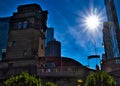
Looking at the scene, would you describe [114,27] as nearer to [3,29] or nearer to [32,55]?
[3,29]

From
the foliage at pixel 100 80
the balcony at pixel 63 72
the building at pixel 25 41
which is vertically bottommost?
the foliage at pixel 100 80

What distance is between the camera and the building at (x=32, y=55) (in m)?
36.7

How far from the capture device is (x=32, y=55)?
4472 centimetres

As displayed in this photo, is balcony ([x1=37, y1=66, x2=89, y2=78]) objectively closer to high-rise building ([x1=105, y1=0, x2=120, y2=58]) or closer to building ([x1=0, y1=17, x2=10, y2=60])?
high-rise building ([x1=105, y1=0, x2=120, y2=58])

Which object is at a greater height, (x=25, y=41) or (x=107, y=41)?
(x=107, y=41)

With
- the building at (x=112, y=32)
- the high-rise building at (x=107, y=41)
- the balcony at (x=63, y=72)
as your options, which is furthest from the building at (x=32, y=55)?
the high-rise building at (x=107, y=41)

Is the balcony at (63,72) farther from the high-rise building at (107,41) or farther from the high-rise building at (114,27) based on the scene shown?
the high-rise building at (107,41)

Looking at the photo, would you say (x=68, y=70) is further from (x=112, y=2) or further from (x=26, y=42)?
(x=112, y=2)

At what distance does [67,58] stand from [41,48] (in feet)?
31.9

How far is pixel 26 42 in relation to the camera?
1826 inches

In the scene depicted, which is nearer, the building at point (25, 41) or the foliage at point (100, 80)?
the foliage at point (100, 80)

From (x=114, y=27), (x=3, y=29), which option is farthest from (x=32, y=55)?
(x=3, y=29)

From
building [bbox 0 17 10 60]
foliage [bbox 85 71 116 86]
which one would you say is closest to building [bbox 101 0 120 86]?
building [bbox 0 17 10 60]

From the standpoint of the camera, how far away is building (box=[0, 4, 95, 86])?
36688 mm
